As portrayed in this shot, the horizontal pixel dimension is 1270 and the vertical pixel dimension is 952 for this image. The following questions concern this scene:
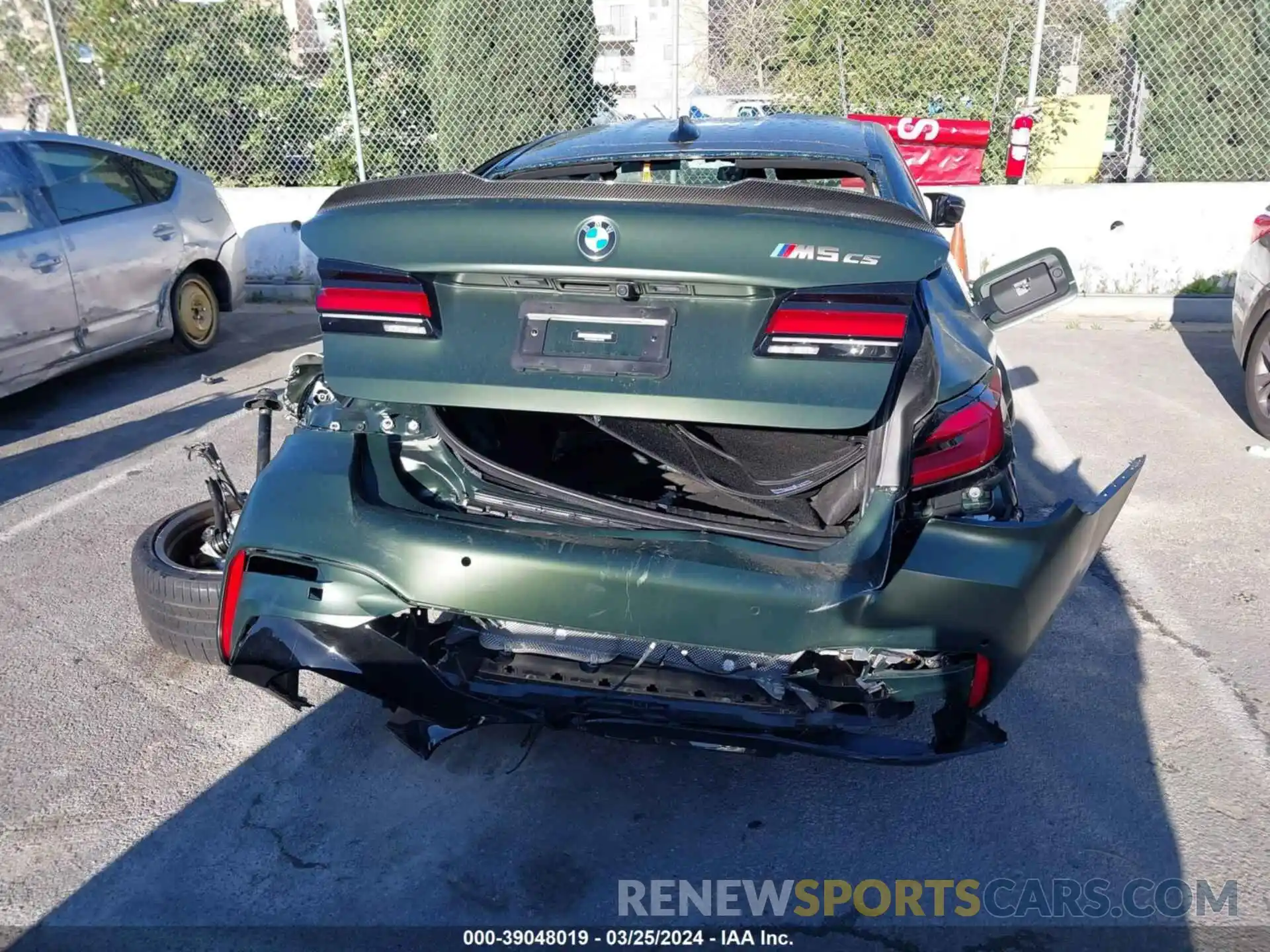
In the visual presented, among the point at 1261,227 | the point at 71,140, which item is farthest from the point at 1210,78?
the point at 71,140

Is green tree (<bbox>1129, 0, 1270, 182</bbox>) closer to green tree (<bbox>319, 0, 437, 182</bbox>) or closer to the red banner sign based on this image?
the red banner sign

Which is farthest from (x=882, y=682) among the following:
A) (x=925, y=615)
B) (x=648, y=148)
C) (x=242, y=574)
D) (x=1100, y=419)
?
(x=1100, y=419)

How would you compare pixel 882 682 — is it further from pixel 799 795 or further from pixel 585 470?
pixel 585 470

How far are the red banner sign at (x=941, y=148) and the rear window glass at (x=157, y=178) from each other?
605cm

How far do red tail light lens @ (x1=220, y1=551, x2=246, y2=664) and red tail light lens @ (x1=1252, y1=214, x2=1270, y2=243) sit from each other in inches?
234

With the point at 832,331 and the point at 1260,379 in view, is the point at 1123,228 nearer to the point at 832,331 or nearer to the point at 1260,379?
the point at 1260,379

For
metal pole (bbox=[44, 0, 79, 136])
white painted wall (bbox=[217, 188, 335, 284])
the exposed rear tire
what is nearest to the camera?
the exposed rear tire

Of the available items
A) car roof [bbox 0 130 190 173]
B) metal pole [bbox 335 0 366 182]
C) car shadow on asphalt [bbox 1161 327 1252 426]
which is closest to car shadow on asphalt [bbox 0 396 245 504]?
car roof [bbox 0 130 190 173]

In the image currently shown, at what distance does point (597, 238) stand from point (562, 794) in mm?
1556

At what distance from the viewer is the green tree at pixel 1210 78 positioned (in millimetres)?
9508

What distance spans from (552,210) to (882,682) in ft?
4.50

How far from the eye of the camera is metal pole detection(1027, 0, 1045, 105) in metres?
8.79

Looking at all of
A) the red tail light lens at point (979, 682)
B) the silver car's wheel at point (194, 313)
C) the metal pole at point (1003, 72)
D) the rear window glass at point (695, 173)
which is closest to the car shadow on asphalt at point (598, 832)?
the red tail light lens at point (979, 682)

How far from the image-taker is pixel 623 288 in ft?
8.09
